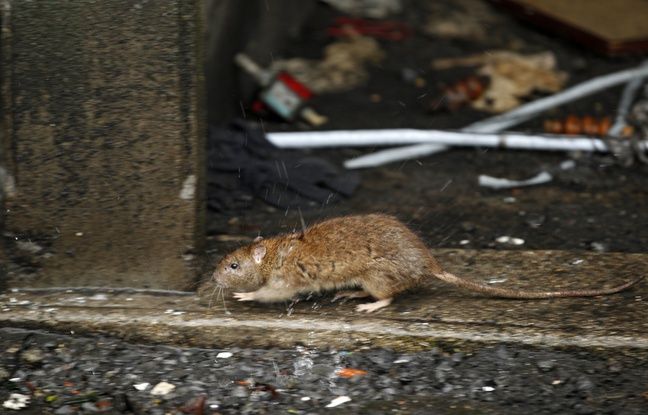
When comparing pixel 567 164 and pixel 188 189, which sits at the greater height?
pixel 188 189

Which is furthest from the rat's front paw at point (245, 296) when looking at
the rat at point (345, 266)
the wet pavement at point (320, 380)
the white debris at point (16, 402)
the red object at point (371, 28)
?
the red object at point (371, 28)

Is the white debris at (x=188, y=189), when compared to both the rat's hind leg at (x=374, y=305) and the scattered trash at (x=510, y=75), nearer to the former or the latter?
the rat's hind leg at (x=374, y=305)

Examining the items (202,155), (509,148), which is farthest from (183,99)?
(509,148)

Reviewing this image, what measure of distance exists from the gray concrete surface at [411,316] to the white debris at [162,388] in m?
0.28

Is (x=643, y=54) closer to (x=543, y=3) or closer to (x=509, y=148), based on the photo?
(x=543, y=3)

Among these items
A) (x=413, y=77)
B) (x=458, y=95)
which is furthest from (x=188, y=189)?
(x=413, y=77)

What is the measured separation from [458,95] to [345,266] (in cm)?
328

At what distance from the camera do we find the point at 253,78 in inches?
290

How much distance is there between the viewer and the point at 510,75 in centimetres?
764

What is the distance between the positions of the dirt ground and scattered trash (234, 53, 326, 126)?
10cm

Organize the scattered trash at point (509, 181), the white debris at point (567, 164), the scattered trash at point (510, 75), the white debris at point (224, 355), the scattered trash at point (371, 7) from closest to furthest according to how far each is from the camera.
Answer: the white debris at point (224, 355), the scattered trash at point (509, 181), the white debris at point (567, 164), the scattered trash at point (510, 75), the scattered trash at point (371, 7)

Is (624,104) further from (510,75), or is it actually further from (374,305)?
(374,305)

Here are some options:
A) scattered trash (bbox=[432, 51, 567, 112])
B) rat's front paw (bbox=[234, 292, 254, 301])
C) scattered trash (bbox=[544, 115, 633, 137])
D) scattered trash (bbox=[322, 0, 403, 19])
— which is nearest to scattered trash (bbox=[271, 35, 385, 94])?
scattered trash (bbox=[432, 51, 567, 112])

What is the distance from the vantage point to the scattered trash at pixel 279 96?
7.10m
